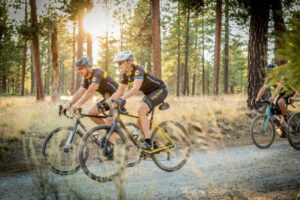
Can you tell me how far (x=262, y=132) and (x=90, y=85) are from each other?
502cm

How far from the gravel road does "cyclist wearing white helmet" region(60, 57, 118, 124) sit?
1372 millimetres

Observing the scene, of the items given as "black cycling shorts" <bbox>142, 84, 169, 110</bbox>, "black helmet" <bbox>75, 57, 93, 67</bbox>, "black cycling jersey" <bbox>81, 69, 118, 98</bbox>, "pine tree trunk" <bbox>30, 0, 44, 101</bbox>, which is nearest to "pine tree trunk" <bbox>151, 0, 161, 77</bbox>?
"pine tree trunk" <bbox>30, 0, 44, 101</bbox>

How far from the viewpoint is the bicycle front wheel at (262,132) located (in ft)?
28.3

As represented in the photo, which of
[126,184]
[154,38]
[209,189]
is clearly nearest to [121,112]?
[126,184]

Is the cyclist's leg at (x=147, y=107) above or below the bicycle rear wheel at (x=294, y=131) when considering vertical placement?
above

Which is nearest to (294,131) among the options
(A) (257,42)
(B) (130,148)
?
(A) (257,42)

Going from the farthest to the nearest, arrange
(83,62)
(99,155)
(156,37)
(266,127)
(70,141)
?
(156,37) < (266,127) < (83,62) < (70,141) < (99,155)

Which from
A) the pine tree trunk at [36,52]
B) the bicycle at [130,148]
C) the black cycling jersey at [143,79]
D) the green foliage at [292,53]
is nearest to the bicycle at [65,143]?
the bicycle at [130,148]

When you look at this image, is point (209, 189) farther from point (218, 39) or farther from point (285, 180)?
point (218, 39)

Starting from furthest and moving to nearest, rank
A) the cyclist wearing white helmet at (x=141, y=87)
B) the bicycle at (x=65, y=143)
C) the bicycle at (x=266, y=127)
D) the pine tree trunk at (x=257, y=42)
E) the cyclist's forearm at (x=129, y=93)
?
the pine tree trunk at (x=257, y=42)
the bicycle at (x=266, y=127)
the bicycle at (x=65, y=143)
the cyclist wearing white helmet at (x=141, y=87)
the cyclist's forearm at (x=129, y=93)

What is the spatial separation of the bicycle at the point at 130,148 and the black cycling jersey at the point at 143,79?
48cm

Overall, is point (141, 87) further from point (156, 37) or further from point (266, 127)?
point (156, 37)

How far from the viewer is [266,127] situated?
29.4 feet

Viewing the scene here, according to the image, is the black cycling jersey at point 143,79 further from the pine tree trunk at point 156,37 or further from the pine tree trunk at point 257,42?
the pine tree trunk at point 156,37
